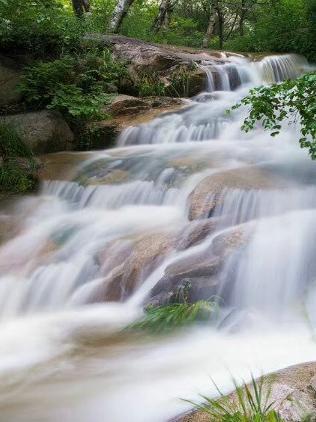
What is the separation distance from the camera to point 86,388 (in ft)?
10.8

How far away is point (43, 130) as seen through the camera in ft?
28.9

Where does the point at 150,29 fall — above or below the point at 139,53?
above

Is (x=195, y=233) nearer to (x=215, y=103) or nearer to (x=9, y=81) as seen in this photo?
(x=215, y=103)

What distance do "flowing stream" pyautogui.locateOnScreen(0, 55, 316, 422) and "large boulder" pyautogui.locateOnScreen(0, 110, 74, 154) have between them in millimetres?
971

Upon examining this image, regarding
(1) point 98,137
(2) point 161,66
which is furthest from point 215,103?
(1) point 98,137

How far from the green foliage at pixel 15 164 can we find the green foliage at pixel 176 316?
3.99 meters

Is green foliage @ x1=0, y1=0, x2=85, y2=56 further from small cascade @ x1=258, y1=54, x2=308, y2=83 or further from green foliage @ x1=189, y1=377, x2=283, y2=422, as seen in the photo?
green foliage @ x1=189, y1=377, x2=283, y2=422

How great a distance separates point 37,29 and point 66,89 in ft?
5.65

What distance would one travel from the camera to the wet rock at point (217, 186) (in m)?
5.74

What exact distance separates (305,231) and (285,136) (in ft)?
12.4

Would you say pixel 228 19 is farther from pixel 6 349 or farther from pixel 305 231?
pixel 6 349

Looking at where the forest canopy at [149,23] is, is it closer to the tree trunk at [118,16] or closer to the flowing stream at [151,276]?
the tree trunk at [118,16]

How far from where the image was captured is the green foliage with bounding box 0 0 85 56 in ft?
31.1

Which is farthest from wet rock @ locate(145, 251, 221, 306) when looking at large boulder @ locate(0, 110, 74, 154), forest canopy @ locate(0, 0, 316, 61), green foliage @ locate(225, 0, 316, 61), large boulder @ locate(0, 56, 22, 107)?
green foliage @ locate(225, 0, 316, 61)
